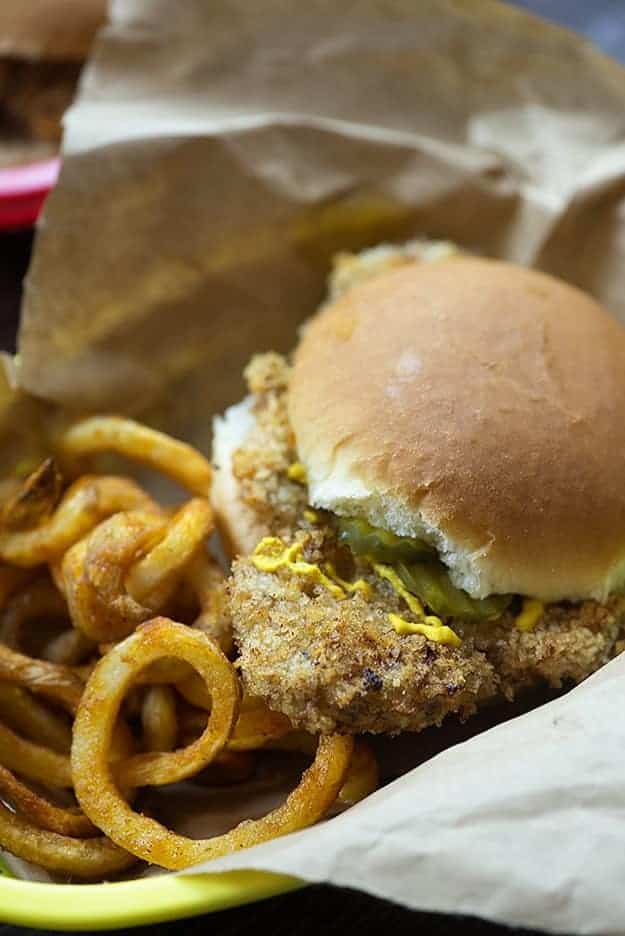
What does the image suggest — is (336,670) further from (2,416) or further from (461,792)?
(2,416)

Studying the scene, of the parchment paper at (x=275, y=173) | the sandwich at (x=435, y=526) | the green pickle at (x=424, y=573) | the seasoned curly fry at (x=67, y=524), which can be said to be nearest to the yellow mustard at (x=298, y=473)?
the sandwich at (x=435, y=526)

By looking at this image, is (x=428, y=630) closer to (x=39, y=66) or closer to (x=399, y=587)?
(x=399, y=587)

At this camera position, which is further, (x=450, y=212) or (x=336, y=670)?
(x=450, y=212)

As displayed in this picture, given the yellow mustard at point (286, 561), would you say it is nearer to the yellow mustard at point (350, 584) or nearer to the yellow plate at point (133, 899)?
the yellow mustard at point (350, 584)

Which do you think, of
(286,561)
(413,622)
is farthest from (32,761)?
(413,622)

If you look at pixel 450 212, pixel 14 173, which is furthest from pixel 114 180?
pixel 450 212

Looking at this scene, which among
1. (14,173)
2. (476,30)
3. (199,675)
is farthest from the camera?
(14,173)

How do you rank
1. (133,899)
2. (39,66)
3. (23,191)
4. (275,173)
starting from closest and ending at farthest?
(133,899) → (275,173) → (23,191) → (39,66)

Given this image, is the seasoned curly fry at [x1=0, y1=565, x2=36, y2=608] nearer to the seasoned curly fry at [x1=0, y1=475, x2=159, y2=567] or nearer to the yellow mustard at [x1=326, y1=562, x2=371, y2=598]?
the seasoned curly fry at [x1=0, y1=475, x2=159, y2=567]

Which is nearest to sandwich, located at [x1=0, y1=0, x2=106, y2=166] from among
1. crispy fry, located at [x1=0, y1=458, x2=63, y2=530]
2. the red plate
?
the red plate
